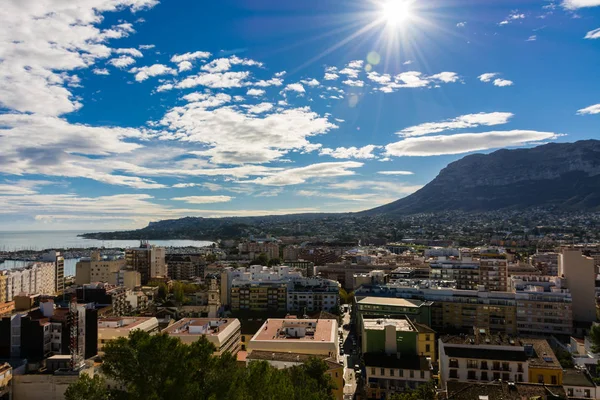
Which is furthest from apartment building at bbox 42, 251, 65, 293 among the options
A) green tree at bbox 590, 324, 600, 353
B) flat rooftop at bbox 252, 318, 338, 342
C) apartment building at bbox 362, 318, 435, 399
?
green tree at bbox 590, 324, 600, 353

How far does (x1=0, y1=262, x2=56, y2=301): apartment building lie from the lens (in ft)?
153

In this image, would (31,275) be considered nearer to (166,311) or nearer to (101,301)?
(101,301)

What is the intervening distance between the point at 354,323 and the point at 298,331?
1353 cm

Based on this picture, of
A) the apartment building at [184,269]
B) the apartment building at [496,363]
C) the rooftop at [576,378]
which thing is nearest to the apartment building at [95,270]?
the apartment building at [184,269]

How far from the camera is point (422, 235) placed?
125812 millimetres

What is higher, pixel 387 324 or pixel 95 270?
pixel 95 270

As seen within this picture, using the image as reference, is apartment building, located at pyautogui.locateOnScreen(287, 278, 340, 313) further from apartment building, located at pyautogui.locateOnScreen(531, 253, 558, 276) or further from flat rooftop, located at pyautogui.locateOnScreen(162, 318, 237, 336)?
apartment building, located at pyautogui.locateOnScreen(531, 253, 558, 276)

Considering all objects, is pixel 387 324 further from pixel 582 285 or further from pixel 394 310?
pixel 582 285

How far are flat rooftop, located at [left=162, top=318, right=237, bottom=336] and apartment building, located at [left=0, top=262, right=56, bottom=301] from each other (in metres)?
28.0

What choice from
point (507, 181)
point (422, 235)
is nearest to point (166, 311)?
point (422, 235)

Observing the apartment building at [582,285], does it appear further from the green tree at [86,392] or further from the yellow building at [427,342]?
the green tree at [86,392]

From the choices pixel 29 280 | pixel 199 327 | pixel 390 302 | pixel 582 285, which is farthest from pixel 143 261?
pixel 582 285

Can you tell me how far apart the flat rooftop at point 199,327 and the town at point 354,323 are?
7 centimetres

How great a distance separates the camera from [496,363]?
802 inches
